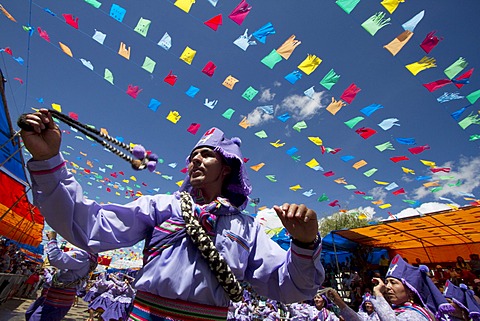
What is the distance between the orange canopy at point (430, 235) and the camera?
8.29 meters

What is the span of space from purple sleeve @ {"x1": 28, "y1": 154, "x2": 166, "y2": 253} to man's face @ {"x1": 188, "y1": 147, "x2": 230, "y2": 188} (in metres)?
0.33

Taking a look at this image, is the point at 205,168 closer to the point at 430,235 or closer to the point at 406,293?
the point at 406,293

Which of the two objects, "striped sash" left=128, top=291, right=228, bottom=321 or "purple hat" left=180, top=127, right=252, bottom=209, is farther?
"purple hat" left=180, top=127, right=252, bottom=209

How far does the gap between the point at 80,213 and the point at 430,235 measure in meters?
13.5

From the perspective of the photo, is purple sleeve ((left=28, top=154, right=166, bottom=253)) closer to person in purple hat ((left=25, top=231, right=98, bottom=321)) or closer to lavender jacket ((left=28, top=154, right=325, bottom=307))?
lavender jacket ((left=28, top=154, right=325, bottom=307))

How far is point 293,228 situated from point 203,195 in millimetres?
670

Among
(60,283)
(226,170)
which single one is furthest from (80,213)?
(60,283)

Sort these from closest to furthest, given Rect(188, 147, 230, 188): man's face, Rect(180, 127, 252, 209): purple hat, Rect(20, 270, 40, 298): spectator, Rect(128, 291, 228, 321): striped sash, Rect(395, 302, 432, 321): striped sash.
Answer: Rect(128, 291, 228, 321): striped sash
Rect(188, 147, 230, 188): man's face
Rect(180, 127, 252, 209): purple hat
Rect(395, 302, 432, 321): striped sash
Rect(20, 270, 40, 298): spectator

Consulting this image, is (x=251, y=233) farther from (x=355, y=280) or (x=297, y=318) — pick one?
(x=355, y=280)

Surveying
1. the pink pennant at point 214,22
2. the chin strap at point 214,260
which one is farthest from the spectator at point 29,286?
the chin strap at point 214,260

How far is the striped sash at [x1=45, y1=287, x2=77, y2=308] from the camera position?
4141mm

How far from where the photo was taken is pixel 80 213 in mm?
1078

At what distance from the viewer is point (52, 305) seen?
4.11m

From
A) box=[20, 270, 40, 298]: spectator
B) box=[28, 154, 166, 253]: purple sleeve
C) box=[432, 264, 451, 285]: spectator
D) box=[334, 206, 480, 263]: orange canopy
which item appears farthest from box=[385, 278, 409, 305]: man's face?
box=[20, 270, 40, 298]: spectator
